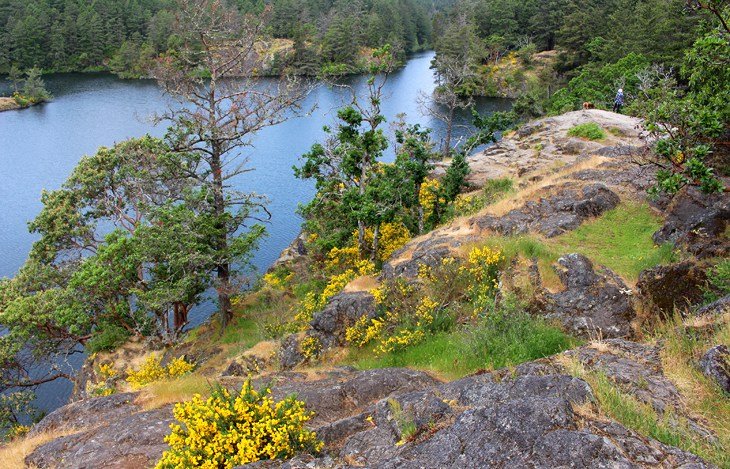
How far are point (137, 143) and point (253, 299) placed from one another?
34.3 feet

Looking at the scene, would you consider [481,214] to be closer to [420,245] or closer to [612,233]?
[420,245]

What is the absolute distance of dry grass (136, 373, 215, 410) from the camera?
11.4m

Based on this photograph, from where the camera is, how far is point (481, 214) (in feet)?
65.7

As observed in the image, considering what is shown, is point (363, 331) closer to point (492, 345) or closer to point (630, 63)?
point (492, 345)

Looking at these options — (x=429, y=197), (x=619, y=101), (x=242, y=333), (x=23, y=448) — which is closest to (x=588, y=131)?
(x=619, y=101)

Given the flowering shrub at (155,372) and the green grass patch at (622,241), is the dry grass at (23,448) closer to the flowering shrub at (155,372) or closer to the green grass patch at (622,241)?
the flowering shrub at (155,372)

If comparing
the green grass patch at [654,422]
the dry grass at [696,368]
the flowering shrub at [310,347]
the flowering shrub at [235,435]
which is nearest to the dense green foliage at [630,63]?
the dry grass at [696,368]

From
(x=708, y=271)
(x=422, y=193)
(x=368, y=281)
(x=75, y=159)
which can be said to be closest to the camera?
(x=708, y=271)

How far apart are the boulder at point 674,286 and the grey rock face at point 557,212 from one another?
16.4 feet

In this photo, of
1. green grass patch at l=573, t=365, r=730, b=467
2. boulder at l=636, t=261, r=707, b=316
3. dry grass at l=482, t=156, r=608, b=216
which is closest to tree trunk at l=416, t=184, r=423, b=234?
dry grass at l=482, t=156, r=608, b=216

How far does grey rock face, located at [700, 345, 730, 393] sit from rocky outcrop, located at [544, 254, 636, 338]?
4483mm

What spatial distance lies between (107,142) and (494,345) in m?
51.8

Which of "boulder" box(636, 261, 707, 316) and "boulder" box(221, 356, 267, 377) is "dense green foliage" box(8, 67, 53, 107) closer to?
"boulder" box(221, 356, 267, 377)

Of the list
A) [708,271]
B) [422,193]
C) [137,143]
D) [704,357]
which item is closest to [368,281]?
[422,193]
